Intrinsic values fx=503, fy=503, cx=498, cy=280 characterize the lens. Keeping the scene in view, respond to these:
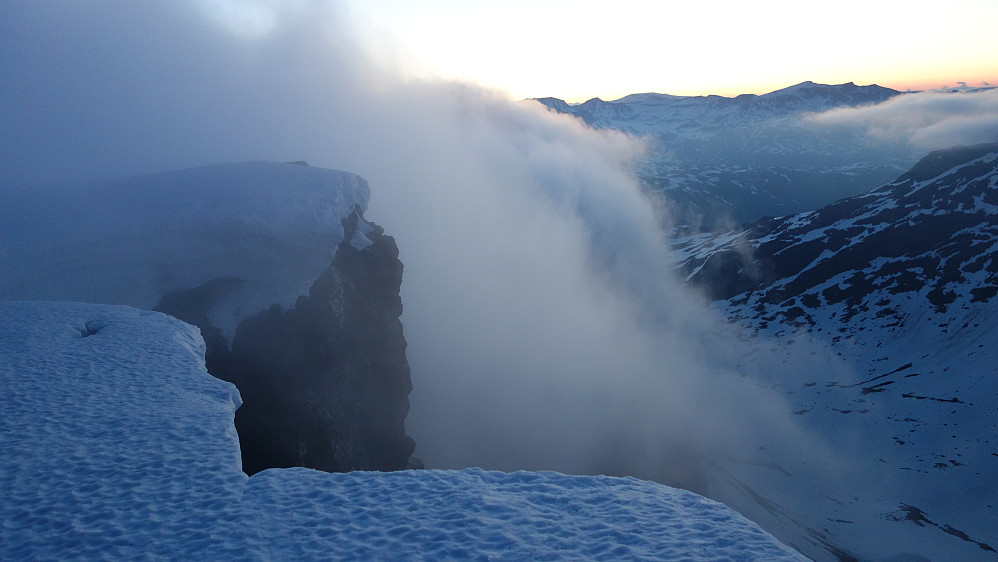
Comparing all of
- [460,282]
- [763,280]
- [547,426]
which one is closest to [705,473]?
[547,426]

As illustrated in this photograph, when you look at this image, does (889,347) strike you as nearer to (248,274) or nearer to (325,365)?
(325,365)

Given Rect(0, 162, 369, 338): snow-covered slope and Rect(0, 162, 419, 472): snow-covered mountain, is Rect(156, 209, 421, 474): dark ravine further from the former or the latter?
Rect(0, 162, 369, 338): snow-covered slope

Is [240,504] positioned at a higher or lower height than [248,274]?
lower

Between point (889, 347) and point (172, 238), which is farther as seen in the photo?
point (889, 347)

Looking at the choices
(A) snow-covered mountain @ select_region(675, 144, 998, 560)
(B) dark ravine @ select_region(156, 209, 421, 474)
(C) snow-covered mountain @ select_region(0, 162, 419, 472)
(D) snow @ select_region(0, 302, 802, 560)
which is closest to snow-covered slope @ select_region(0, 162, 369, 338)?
(C) snow-covered mountain @ select_region(0, 162, 419, 472)

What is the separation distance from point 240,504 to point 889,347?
104m

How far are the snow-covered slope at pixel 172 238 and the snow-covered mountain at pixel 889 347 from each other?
174 feet

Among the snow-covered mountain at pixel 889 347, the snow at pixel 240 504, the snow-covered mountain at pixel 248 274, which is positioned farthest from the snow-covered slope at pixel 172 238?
the snow-covered mountain at pixel 889 347

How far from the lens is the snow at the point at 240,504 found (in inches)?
375

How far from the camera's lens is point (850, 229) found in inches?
4818

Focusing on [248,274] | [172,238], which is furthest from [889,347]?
[172,238]

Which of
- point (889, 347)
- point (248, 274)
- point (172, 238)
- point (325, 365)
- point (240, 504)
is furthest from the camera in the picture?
point (889, 347)

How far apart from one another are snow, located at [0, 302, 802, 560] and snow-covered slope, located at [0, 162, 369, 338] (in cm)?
1547

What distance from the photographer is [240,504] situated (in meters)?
10.7
